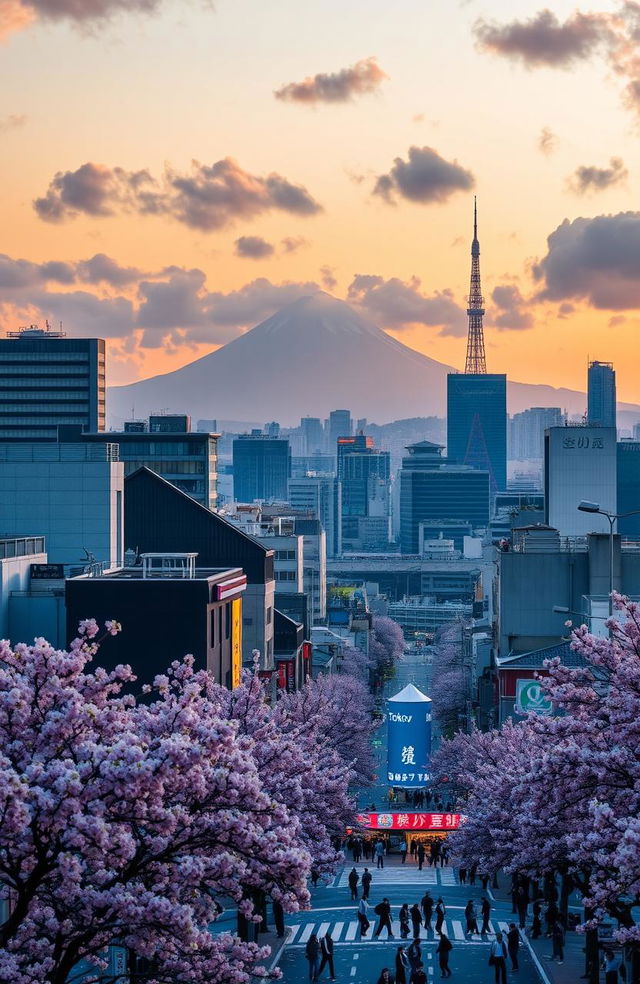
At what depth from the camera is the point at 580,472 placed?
15288 centimetres

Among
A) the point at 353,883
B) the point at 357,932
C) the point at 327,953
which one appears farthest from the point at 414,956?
the point at 353,883

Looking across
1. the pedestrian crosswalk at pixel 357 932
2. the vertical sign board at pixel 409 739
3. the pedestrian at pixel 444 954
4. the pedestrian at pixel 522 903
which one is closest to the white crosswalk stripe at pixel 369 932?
the pedestrian crosswalk at pixel 357 932

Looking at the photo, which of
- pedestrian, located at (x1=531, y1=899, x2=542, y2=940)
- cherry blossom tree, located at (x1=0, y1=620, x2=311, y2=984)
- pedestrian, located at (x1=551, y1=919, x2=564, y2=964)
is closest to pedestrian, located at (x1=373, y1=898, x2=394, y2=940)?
pedestrian, located at (x1=531, y1=899, x2=542, y2=940)

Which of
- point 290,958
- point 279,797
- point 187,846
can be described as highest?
point 187,846

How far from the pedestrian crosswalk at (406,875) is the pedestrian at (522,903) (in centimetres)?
1122

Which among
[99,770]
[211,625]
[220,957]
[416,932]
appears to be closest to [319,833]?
[416,932]

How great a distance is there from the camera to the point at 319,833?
64.4 m

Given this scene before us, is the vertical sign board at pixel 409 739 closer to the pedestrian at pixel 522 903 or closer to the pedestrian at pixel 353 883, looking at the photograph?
the pedestrian at pixel 353 883

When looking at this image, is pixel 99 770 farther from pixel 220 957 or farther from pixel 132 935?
pixel 220 957

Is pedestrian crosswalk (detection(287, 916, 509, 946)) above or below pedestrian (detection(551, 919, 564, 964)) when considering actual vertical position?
below

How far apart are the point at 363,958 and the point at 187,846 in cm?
3390

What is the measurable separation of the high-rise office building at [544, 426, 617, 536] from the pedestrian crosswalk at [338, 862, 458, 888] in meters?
67.0

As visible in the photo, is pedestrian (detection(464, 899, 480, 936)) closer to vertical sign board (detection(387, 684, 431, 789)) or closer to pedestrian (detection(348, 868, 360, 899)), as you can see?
pedestrian (detection(348, 868, 360, 899))

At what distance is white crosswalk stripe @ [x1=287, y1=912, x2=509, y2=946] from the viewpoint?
206 ft
